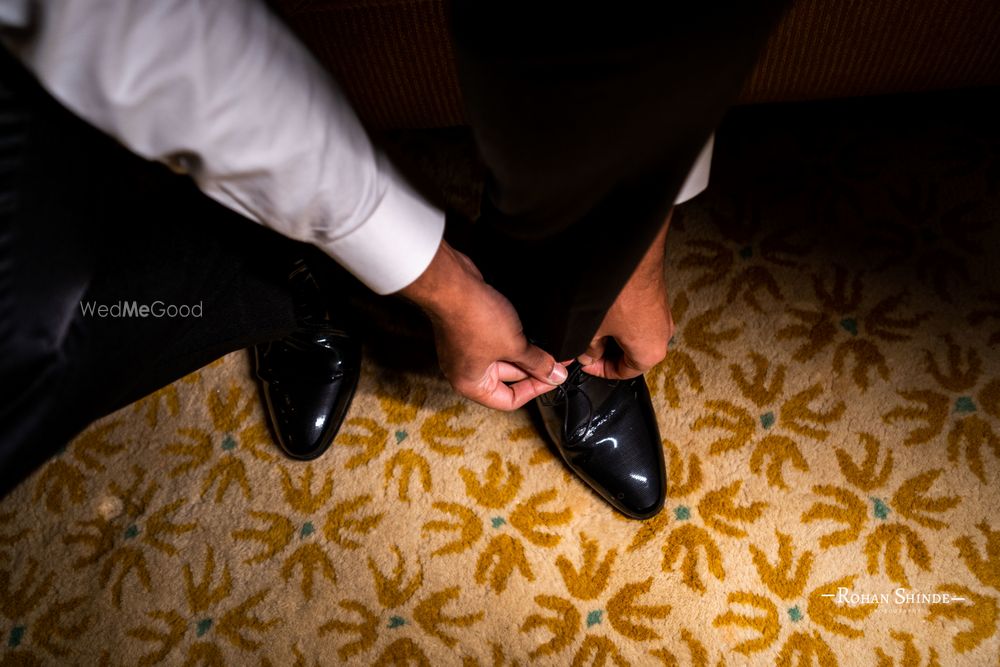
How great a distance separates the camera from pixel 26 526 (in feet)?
3.01

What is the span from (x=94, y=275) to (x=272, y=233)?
18 cm

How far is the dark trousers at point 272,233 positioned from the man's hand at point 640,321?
0.07 m

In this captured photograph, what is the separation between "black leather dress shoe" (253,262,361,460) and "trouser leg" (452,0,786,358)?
1.59 ft

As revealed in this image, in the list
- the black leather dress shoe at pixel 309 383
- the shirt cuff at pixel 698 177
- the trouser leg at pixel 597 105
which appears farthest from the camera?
the black leather dress shoe at pixel 309 383

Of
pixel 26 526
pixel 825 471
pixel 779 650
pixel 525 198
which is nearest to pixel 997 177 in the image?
pixel 825 471

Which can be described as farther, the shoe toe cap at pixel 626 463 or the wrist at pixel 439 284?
the shoe toe cap at pixel 626 463

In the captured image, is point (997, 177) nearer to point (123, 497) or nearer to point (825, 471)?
point (825, 471)

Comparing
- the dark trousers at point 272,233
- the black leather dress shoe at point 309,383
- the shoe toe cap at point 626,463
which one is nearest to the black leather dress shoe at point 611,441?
the shoe toe cap at point 626,463

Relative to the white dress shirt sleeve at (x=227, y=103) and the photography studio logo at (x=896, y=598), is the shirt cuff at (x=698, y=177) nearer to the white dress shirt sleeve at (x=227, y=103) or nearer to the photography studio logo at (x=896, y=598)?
the white dress shirt sleeve at (x=227, y=103)

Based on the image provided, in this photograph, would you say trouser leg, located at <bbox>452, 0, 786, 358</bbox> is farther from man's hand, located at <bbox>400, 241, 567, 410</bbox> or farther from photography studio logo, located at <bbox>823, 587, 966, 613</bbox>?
photography studio logo, located at <bbox>823, 587, 966, 613</bbox>

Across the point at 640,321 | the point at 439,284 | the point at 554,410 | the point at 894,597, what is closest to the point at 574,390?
the point at 554,410

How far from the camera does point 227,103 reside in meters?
0.36

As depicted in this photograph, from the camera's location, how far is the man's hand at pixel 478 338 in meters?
0.55

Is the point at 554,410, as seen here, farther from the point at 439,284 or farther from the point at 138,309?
the point at 138,309
